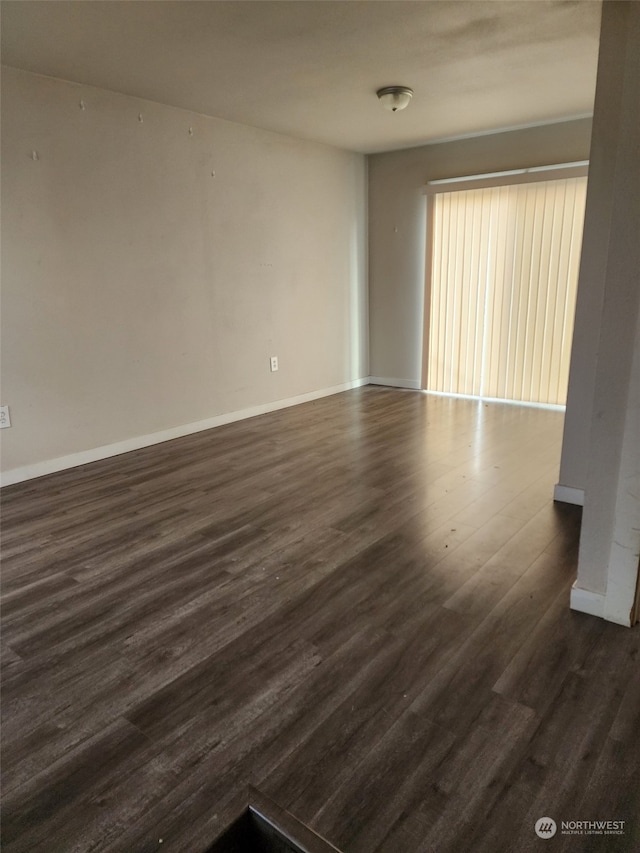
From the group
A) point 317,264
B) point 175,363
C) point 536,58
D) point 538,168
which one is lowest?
point 175,363

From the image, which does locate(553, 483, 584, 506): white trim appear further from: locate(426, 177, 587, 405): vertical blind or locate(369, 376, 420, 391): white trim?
locate(369, 376, 420, 391): white trim

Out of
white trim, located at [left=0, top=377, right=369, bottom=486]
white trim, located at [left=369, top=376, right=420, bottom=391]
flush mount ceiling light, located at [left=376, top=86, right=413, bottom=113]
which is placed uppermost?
flush mount ceiling light, located at [left=376, top=86, right=413, bottom=113]

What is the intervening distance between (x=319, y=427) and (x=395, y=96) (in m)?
2.34

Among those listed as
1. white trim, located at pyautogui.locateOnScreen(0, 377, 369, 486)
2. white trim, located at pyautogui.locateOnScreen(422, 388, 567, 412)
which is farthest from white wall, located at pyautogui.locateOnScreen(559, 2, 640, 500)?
white trim, located at pyautogui.locateOnScreen(0, 377, 369, 486)

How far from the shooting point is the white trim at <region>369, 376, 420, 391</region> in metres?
5.70

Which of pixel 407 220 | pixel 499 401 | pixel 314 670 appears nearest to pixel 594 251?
pixel 314 670

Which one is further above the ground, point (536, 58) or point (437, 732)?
point (536, 58)

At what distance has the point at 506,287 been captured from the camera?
4812 mm

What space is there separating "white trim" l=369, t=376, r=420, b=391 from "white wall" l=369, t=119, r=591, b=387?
1 cm

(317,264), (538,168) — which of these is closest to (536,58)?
(538,168)

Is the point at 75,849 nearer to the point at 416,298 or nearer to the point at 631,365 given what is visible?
the point at 631,365

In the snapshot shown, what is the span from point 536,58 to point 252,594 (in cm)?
313

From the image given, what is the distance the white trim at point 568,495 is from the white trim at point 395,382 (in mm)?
2880

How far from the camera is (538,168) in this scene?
4.45 metres
